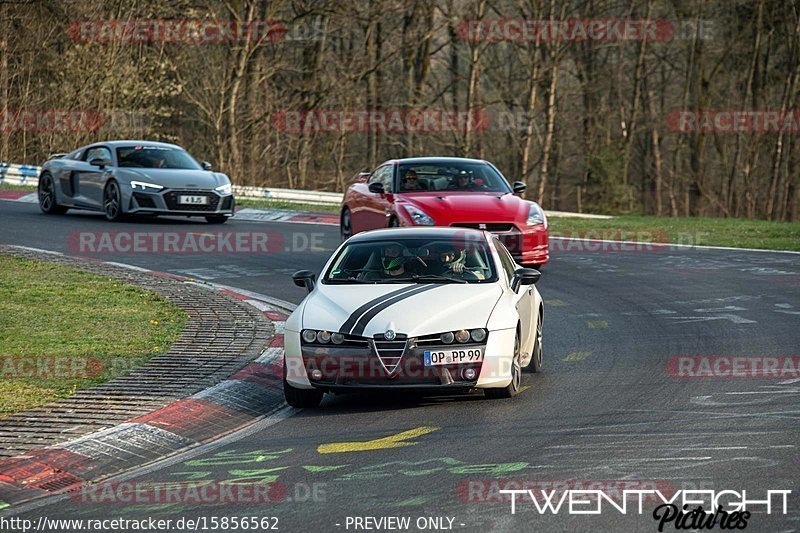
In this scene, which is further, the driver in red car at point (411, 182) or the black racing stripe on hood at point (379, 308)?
the driver in red car at point (411, 182)

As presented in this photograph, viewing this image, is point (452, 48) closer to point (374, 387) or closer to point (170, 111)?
point (170, 111)

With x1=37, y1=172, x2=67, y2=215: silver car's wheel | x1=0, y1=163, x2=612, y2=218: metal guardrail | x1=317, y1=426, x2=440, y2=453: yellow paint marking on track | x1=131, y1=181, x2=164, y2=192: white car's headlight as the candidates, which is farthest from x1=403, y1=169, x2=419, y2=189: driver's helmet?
x1=0, y1=163, x2=612, y2=218: metal guardrail

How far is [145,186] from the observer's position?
23047 millimetres

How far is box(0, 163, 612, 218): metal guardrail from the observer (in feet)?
103

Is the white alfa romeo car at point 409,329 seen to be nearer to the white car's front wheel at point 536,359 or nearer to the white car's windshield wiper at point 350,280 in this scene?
the white car's windshield wiper at point 350,280

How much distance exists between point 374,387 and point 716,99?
4784cm

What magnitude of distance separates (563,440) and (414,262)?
9.70ft

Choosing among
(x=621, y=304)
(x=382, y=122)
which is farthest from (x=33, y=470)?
(x=382, y=122)

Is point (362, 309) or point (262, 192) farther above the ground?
point (362, 309)

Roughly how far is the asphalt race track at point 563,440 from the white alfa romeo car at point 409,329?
252 mm

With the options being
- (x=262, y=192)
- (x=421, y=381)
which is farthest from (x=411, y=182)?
(x=262, y=192)

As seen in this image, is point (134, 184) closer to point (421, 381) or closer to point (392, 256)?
point (392, 256)

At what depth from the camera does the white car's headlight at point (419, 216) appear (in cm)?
1667

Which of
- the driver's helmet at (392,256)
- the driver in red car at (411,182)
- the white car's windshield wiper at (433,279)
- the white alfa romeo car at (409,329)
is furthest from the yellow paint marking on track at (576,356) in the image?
the driver in red car at (411,182)
